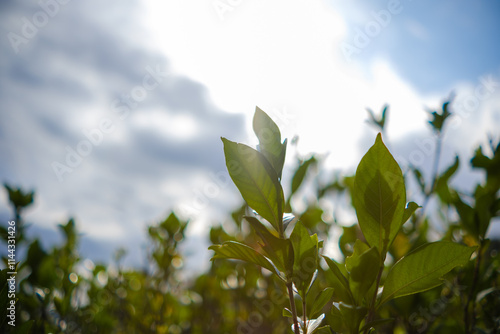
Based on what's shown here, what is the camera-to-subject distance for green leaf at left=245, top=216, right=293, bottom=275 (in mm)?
844

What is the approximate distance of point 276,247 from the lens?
0.88 metres

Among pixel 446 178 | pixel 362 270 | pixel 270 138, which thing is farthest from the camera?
pixel 446 178

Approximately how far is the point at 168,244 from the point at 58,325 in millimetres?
1103

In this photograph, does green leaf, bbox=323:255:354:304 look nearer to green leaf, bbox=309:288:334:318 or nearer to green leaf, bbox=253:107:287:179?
green leaf, bbox=309:288:334:318

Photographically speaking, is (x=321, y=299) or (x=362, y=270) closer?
(x=362, y=270)

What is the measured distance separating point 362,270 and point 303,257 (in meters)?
0.18

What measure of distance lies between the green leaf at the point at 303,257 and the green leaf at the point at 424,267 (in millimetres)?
249

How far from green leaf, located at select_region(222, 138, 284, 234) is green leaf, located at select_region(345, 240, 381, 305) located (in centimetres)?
23

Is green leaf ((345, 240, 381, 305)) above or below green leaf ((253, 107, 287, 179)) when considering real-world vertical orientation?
below

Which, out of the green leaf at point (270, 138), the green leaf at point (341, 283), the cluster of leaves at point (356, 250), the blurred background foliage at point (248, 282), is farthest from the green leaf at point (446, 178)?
the green leaf at point (270, 138)

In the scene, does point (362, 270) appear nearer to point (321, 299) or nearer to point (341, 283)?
point (341, 283)

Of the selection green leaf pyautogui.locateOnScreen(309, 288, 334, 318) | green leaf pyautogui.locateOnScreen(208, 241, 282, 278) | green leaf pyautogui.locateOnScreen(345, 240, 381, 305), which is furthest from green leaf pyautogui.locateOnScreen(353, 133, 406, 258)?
green leaf pyautogui.locateOnScreen(208, 241, 282, 278)

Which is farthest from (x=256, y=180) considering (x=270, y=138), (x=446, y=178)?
(x=446, y=178)

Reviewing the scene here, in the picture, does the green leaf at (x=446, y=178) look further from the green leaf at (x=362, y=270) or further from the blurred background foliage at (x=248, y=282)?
the green leaf at (x=362, y=270)
